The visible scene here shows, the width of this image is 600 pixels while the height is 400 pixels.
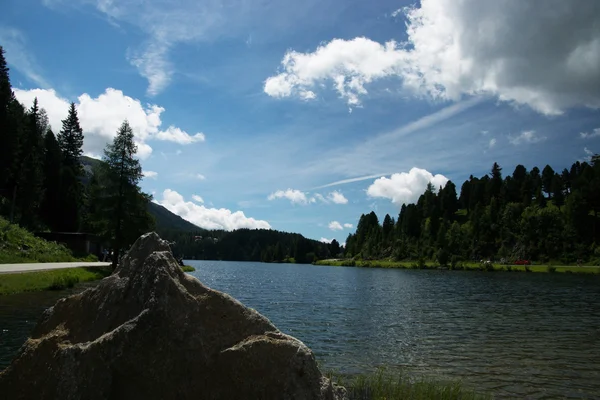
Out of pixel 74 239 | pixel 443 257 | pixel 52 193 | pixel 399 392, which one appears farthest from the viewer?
pixel 443 257

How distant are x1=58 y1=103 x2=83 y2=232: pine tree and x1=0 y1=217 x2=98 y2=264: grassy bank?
2827cm

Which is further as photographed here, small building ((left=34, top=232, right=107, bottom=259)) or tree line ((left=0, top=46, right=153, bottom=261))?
small building ((left=34, top=232, right=107, bottom=259))

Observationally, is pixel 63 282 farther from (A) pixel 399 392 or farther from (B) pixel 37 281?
(A) pixel 399 392

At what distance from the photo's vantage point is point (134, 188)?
209 feet

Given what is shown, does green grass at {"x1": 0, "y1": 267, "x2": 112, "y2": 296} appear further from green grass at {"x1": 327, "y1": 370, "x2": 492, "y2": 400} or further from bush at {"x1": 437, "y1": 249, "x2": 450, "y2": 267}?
bush at {"x1": 437, "y1": 249, "x2": 450, "y2": 267}

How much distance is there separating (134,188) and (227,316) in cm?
6155

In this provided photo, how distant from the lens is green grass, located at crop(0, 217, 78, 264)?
52844 mm

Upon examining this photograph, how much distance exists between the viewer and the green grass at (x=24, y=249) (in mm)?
52844

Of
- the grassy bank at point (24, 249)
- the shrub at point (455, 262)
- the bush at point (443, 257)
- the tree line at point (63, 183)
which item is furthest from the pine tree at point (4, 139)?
the bush at point (443, 257)

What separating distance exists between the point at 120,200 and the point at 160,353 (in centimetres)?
6102

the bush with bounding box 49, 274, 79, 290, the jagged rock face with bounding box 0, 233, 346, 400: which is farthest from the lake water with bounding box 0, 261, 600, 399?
the jagged rock face with bounding box 0, 233, 346, 400

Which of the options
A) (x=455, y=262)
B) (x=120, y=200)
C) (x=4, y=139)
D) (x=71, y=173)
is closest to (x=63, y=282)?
(x=120, y=200)

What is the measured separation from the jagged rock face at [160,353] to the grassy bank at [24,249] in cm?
5151

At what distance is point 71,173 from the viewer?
100750 mm
